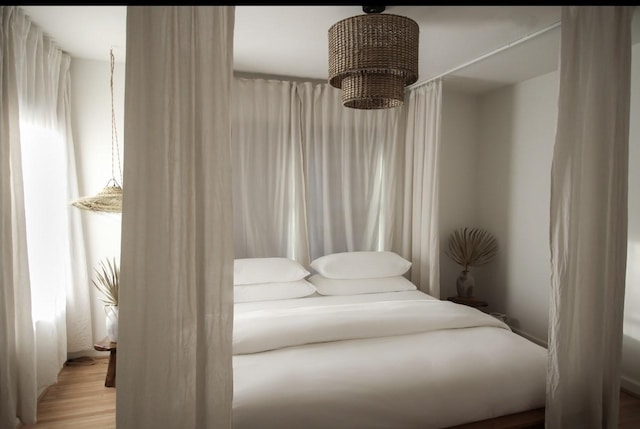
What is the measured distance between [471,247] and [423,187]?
2.63 feet

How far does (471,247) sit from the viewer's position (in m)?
3.75

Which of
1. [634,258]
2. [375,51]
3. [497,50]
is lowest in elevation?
[634,258]

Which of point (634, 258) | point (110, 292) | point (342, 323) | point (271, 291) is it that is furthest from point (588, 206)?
Answer: point (110, 292)

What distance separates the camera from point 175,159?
119cm

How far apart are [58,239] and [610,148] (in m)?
3.24

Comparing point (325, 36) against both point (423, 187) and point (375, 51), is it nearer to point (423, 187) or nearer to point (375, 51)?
point (375, 51)

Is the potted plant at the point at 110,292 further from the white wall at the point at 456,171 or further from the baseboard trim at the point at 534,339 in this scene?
the baseboard trim at the point at 534,339

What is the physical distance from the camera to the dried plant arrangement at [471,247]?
12.4ft

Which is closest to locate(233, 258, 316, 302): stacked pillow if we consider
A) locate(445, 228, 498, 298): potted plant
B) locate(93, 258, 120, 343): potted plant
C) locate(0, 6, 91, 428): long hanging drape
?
locate(93, 258, 120, 343): potted plant

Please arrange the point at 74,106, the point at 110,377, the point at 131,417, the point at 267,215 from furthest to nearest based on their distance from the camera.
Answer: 1. the point at 267,215
2. the point at 74,106
3. the point at 110,377
4. the point at 131,417

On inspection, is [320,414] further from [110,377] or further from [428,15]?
[428,15]

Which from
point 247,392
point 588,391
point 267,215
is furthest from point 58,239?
point 588,391

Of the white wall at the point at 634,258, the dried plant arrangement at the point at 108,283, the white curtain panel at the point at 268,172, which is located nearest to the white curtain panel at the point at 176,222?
the dried plant arrangement at the point at 108,283

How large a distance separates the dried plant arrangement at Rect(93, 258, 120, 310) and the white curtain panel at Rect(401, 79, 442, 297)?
2.49 m
